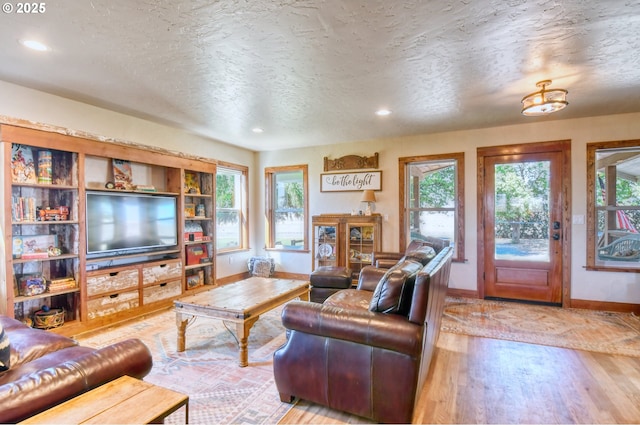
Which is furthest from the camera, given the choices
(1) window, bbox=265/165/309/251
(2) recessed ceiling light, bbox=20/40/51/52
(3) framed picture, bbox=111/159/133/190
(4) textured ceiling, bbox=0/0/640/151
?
(1) window, bbox=265/165/309/251

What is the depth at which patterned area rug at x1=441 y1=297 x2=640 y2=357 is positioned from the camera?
10.1ft

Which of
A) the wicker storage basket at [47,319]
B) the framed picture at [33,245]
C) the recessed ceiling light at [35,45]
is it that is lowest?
the wicker storage basket at [47,319]

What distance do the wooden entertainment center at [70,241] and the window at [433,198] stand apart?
3.54m

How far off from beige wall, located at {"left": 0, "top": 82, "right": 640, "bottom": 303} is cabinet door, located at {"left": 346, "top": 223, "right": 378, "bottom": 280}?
0.86 ft

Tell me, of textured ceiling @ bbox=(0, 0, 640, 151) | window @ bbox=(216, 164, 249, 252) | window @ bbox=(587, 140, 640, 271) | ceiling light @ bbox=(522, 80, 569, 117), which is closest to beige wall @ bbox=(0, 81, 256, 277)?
textured ceiling @ bbox=(0, 0, 640, 151)

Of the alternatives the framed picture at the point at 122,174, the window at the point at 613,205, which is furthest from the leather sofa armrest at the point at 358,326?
the window at the point at 613,205

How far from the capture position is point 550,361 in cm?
270

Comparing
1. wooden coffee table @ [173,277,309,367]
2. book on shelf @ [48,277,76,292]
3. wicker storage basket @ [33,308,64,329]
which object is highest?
book on shelf @ [48,277,76,292]

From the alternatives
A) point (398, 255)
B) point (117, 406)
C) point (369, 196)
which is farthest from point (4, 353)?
point (369, 196)

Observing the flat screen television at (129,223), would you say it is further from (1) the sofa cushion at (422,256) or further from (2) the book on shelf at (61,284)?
(1) the sofa cushion at (422,256)

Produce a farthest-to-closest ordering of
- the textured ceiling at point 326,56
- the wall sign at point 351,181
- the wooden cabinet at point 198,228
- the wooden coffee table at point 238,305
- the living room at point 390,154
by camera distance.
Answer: the wall sign at point 351,181 → the wooden cabinet at point 198,228 → the living room at point 390,154 → the wooden coffee table at point 238,305 → the textured ceiling at point 326,56

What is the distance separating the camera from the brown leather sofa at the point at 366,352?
69.7 inches

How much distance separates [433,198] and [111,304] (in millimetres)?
Answer: 4566

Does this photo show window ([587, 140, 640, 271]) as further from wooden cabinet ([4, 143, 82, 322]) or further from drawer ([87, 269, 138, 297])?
wooden cabinet ([4, 143, 82, 322])
